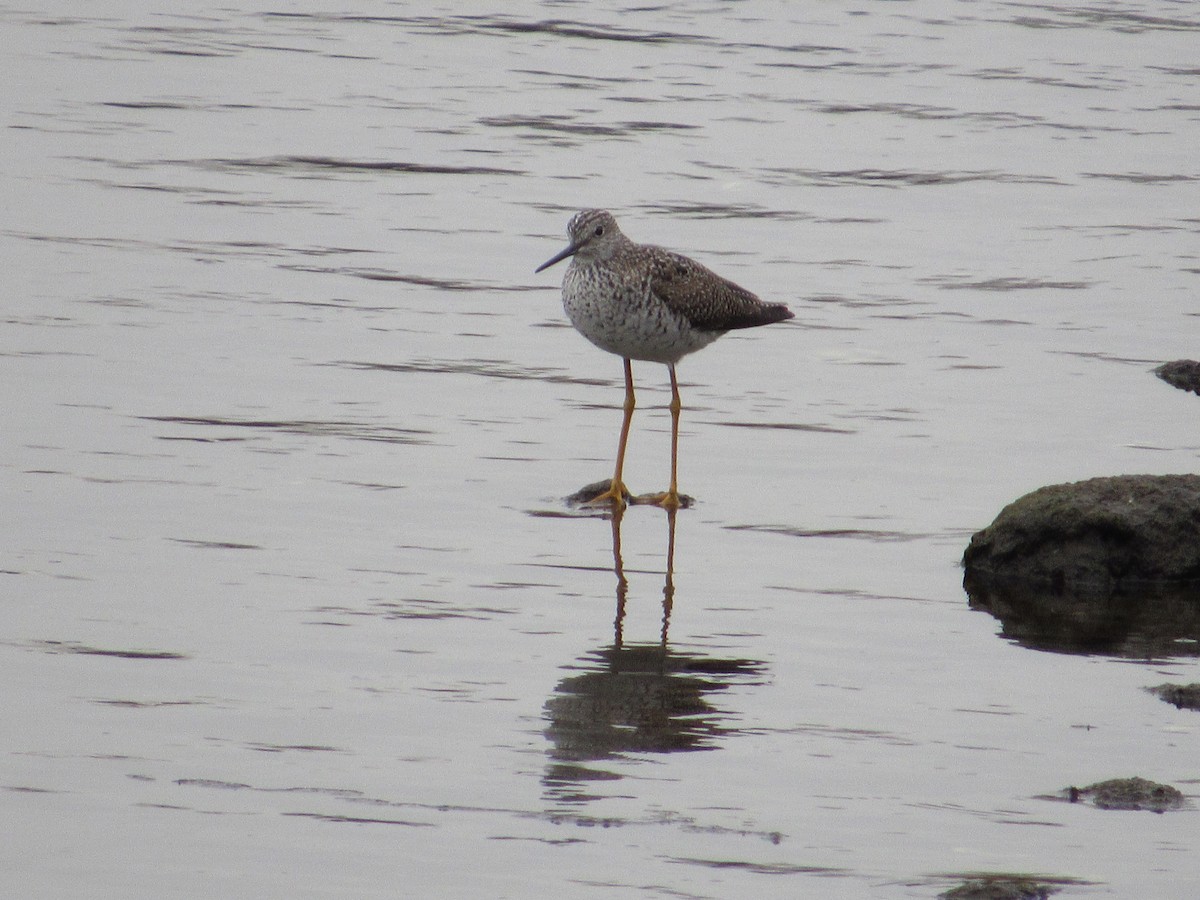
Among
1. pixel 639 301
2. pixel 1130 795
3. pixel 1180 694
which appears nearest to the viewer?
pixel 1130 795

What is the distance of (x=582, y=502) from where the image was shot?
9422mm

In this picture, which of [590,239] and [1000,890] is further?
[590,239]

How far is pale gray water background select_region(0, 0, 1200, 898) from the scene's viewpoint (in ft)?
19.0

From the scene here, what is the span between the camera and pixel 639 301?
1006cm

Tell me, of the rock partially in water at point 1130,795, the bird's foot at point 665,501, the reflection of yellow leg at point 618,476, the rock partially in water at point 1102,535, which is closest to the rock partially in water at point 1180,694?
the rock partially in water at point 1130,795

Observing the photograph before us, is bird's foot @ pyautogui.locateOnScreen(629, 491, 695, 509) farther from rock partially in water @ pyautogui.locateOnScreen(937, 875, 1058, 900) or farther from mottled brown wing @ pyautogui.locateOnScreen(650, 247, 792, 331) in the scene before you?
rock partially in water @ pyautogui.locateOnScreen(937, 875, 1058, 900)

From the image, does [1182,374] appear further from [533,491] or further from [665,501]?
[533,491]

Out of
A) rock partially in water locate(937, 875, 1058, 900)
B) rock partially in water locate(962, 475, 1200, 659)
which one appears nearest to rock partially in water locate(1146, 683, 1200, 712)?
rock partially in water locate(962, 475, 1200, 659)

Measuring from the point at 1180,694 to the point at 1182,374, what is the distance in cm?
531

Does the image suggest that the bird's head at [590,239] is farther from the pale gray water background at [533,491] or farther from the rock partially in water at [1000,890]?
the rock partially in water at [1000,890]

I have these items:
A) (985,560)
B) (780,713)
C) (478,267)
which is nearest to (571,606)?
(780,713)

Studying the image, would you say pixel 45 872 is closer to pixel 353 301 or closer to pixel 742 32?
pixel 353 301

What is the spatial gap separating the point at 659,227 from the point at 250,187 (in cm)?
348

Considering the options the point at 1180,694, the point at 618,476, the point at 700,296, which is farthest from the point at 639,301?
the point at 1180,694
